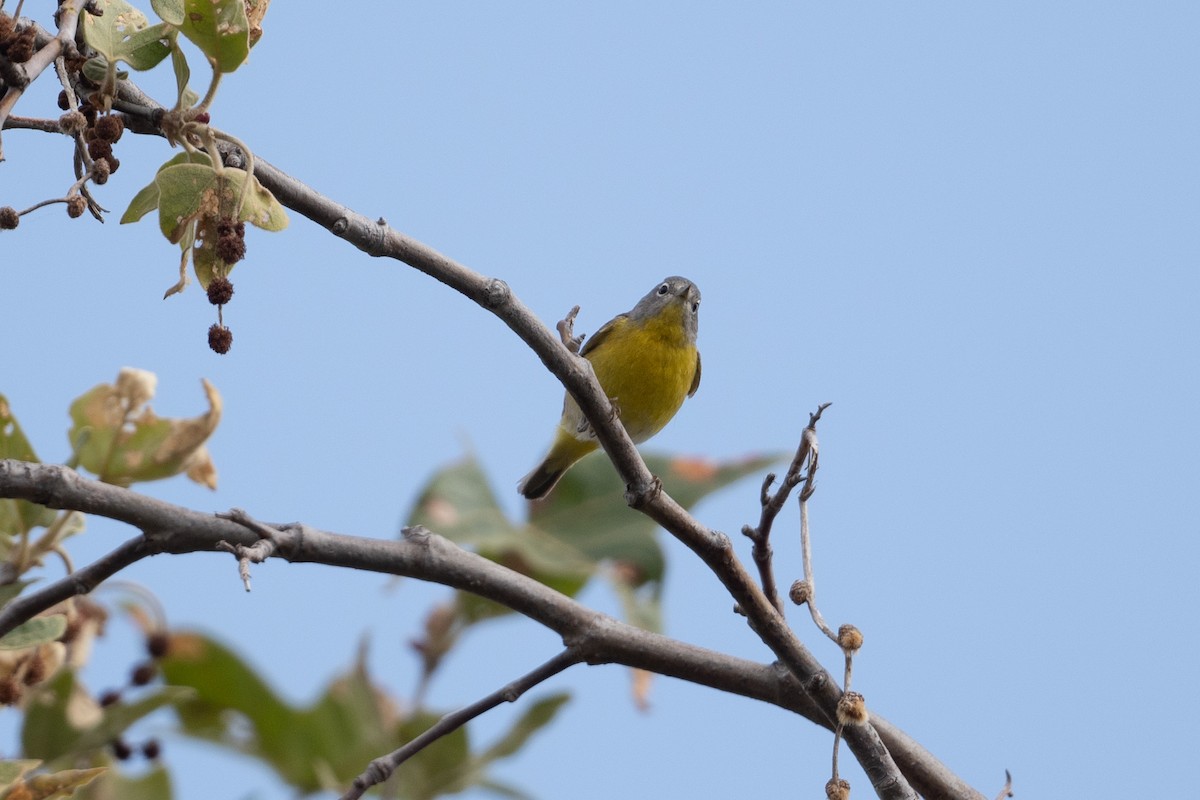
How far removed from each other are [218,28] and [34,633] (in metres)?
1.40

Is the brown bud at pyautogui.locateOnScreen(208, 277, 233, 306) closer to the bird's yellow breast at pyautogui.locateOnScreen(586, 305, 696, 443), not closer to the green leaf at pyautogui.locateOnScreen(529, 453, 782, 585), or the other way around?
the green leaf at pyautogui.locateOnScreen(529, 453, 782, 585)

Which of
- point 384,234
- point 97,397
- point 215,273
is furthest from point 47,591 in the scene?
point 384,234

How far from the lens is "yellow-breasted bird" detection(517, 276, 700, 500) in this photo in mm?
6285

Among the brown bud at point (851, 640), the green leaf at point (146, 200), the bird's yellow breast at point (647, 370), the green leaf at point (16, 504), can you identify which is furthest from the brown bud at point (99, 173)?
the bird's yellow breast at point (647, 370)

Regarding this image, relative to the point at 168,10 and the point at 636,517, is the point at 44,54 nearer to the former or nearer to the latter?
the point at 168,10

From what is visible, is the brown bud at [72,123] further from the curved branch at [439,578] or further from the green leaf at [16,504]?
the green leaf at [16,504]

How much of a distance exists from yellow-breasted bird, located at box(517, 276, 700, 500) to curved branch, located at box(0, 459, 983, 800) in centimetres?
269

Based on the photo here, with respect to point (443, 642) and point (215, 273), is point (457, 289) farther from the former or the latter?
point (443, 642)

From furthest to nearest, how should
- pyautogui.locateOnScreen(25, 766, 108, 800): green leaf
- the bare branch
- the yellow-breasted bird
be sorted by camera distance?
the yellow-breasted bird < pyautogui.locateOnScreen(25, 766, 108, 800): green leaf < the bare branch

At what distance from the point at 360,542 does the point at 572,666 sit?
0.69m

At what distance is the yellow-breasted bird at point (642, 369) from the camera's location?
20.6 feet

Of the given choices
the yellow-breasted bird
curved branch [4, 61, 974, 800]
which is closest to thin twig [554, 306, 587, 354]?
curved branch [4, 61, 974, 800]

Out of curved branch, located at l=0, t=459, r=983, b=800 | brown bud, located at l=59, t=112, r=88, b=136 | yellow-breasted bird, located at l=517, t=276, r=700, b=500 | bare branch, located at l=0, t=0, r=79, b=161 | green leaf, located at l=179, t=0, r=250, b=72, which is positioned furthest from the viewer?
yellow-breasted bird, located at l=517, t=276, r=700, b=500

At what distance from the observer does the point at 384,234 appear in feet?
8.51
